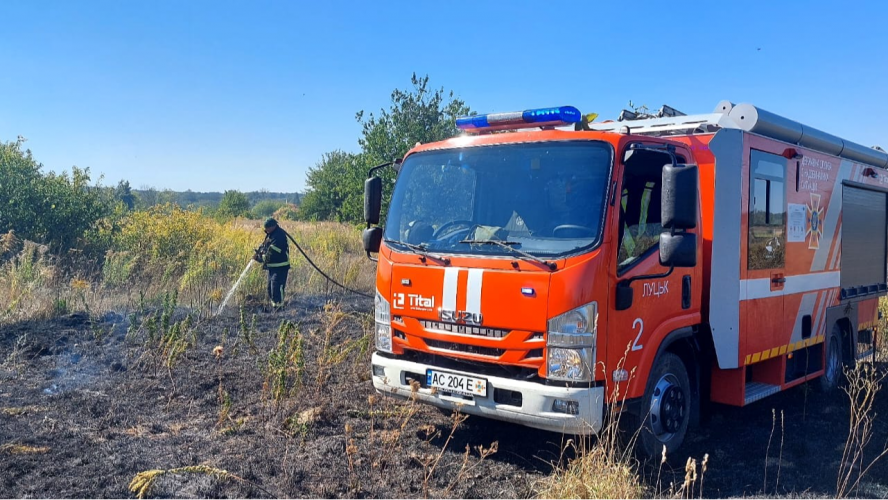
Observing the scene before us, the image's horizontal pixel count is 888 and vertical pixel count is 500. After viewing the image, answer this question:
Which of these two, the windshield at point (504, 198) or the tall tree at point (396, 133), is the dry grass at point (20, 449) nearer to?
the windshield at point (504, 198)

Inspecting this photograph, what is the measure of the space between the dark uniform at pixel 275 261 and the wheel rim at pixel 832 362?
812 cm

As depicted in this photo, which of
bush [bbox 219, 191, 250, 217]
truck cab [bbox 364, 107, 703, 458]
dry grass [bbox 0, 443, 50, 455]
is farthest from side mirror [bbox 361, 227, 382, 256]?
bush [bbox 219, 191, 250, 217]

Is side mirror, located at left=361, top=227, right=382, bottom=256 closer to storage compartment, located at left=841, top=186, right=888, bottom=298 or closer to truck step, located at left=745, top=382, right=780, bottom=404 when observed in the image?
truck step, located at left=745, top=382, right=780, bottom=404

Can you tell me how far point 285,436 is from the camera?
5047 mm

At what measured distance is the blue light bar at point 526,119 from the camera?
16.9ft

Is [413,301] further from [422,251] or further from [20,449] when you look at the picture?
[20,449]

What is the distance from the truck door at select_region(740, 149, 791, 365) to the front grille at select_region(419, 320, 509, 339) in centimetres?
243

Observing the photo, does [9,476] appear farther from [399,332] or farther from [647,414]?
[647,414]

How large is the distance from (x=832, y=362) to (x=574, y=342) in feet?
16.7

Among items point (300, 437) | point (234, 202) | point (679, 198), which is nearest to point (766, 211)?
point (679, 198)

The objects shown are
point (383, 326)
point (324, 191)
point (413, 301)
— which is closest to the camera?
point (413, 301)

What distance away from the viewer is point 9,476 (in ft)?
13.0

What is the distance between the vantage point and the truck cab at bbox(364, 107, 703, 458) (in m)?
4.20

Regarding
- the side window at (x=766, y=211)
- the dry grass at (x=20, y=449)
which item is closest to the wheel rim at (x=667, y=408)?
the side window at (x=766, y=211)
